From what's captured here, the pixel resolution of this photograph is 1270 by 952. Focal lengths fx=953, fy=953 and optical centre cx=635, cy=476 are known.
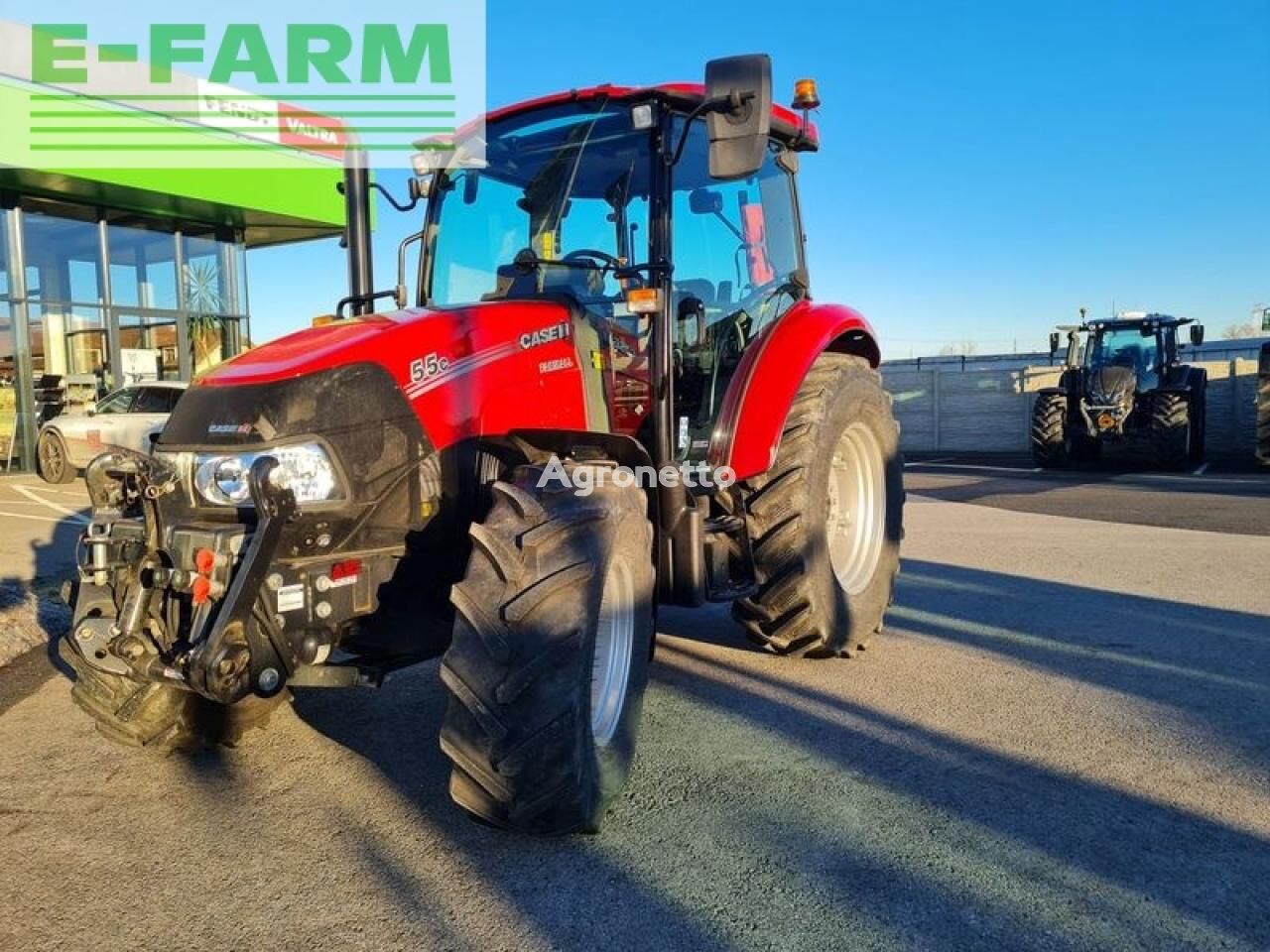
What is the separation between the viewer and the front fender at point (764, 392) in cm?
392

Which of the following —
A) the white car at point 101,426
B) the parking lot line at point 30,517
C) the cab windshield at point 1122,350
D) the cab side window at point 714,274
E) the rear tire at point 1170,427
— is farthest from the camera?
the cab windshield at point 1122,350

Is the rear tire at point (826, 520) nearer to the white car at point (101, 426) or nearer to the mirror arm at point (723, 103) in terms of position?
the mirror arm at point (723, 103)

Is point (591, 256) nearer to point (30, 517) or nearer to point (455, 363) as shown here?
point (455, 363)

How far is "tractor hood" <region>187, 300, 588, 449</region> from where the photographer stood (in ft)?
9.98

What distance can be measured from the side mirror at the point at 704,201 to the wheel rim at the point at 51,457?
12326mm

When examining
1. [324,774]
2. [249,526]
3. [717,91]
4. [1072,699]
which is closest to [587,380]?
[717,91]

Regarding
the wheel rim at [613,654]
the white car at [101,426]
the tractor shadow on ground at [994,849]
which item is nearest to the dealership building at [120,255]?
the white car at [101,426]

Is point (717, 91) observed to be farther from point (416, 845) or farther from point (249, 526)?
point (416, 845)

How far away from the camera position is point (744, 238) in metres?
4.47

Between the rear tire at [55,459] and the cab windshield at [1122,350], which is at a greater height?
the cab windshield at [1122,350]

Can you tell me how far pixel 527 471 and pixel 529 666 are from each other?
0.69 meters

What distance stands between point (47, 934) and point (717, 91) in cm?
315

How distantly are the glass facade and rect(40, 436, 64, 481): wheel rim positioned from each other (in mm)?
1123

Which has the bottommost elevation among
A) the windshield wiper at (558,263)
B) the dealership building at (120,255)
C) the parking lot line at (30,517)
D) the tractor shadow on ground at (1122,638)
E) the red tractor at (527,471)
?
the tractor shadow on ground at (1122,638)
